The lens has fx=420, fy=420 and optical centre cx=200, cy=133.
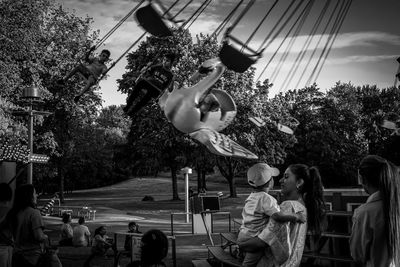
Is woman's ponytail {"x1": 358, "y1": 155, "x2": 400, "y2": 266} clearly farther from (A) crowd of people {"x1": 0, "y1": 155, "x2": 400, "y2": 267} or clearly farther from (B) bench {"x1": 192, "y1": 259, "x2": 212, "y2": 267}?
(B) bench {"x1": 192, "y1": 259, "x2": 212, "y2": 267}

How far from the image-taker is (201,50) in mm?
33281

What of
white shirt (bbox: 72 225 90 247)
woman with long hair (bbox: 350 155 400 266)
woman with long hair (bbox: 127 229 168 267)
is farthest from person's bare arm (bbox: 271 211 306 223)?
white shirt (bbox: 72 225 90 247)

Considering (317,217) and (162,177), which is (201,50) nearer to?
(317,217)

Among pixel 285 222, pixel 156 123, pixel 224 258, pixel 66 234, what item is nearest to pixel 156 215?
pixel 156 123

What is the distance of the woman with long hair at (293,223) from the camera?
382 cm

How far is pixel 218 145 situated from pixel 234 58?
976mm

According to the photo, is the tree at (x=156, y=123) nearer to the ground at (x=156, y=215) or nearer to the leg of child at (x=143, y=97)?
the ground at (x=156, y=215)

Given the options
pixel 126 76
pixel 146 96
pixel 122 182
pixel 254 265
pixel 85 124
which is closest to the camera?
pixel 254 265

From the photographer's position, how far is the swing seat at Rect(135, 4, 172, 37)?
4559 mm

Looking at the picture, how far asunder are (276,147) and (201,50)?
1165 centimetres

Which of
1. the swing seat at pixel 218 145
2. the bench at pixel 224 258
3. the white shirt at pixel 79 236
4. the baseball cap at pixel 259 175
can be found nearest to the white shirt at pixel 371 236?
the baseball cap at pixel 259 175

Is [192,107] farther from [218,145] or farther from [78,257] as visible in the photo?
[78,257]

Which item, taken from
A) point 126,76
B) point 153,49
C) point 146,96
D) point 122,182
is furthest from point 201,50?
point 122,182

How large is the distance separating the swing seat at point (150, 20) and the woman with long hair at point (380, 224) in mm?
2726
